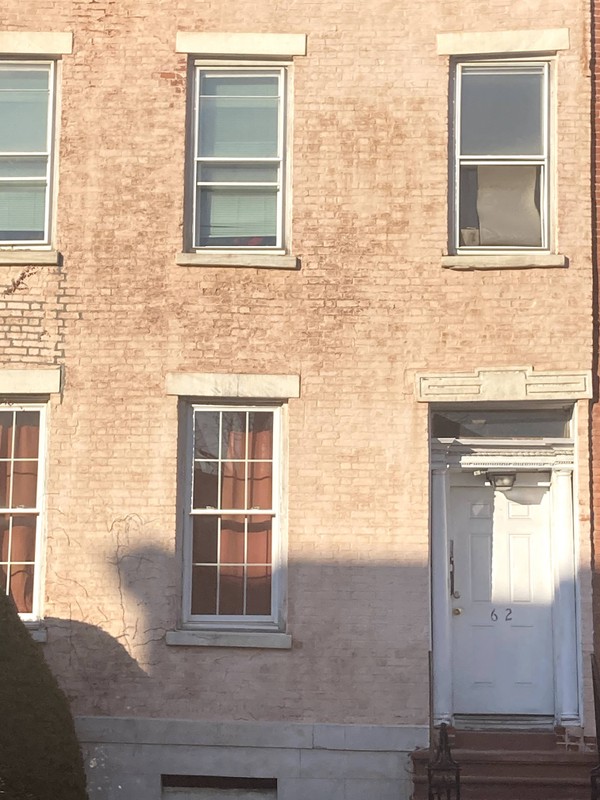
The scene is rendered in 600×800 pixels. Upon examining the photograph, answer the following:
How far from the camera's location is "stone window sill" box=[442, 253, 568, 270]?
10555 millimetres

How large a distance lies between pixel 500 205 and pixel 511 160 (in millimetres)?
430

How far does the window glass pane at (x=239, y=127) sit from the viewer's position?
11070 mm

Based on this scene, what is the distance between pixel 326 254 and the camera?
10750mm

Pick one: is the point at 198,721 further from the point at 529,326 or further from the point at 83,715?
the point at 529,326

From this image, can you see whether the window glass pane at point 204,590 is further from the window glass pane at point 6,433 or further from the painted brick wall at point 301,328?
the window glass pane at point 6,433

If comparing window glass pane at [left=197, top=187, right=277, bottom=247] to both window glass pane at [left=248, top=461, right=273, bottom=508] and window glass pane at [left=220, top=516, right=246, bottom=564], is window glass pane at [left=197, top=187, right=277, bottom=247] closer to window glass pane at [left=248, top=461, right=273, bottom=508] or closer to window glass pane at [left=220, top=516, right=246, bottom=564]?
window glass pane at [left=248, top=461, right=273, bottom=508]

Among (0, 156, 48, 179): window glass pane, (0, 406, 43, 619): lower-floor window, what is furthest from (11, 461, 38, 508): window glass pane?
(0, 156, 48, 179): window glass pane

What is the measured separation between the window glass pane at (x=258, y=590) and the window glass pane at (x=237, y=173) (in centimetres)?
364

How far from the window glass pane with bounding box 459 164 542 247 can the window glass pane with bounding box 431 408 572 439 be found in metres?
1.57

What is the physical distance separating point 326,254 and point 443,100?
1.81 m

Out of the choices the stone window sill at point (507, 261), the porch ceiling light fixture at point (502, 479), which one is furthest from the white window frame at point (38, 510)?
the porch ceiling light fixture at point (502, 479)

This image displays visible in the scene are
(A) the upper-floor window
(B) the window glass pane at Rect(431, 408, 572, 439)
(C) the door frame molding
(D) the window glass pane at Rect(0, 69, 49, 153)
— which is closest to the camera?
(C) the door frame molding

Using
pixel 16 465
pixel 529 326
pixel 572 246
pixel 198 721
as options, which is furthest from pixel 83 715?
pixel 572 246

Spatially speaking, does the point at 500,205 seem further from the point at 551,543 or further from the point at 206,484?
the point at 206,484
